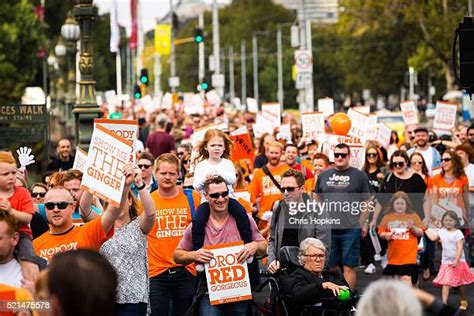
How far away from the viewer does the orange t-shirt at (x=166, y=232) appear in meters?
11.0

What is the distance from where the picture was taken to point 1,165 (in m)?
8.78

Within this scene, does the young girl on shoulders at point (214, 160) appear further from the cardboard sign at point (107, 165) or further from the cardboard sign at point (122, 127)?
the cardboard sign at point (107, 165)

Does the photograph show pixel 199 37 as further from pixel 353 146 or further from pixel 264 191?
pixel 264 191

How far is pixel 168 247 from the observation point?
11.1 m

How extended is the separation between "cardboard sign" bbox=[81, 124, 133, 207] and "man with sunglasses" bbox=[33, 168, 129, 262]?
122 mm

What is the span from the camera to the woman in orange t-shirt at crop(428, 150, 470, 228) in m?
16.3

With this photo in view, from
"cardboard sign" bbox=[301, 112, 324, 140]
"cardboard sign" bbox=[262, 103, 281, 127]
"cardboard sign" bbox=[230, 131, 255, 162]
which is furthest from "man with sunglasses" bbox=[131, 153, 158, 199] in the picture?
"cardboard sign" bbox=[262, 103, 281, 127]

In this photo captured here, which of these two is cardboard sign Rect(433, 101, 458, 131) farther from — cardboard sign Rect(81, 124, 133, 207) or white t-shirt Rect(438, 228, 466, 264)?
cardboard sign Rect(81, 124, 133, 207)

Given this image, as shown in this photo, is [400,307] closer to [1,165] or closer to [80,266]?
[80,266]

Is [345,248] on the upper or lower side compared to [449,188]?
lower

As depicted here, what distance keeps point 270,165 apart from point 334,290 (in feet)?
19.4

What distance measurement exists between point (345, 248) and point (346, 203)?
1.47 feet

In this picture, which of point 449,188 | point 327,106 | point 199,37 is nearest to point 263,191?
point 449,188

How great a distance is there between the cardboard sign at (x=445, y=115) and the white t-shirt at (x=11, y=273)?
1891cm
